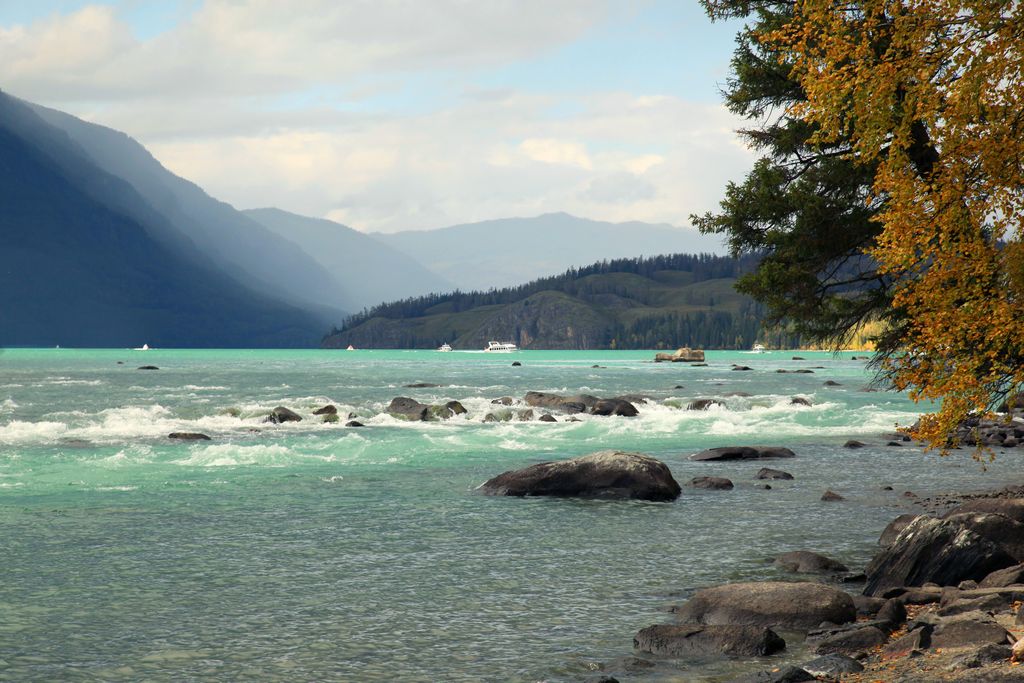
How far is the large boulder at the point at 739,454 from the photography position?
110 feet

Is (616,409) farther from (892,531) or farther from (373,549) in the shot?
(373,549)

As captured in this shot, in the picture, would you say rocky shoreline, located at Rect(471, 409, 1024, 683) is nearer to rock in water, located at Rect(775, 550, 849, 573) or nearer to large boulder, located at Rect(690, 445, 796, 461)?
rock in water, located at Rect(775, 550, 849, 573)

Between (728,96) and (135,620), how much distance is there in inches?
1013

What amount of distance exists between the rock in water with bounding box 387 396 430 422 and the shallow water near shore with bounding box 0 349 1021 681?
1106cm

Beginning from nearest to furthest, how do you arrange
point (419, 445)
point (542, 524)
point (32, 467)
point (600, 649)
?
point (600, 649), point (542, 524), point (32, 467), point (419, 445)

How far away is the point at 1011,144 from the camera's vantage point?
1508 centimetres

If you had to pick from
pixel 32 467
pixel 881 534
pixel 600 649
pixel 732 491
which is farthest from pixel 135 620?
pixel 32 467

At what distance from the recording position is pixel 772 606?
43.4 ft

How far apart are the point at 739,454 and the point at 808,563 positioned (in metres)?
17.8

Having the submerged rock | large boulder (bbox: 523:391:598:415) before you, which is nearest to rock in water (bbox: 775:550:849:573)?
large boulder (bbox: 523:391:598:415)

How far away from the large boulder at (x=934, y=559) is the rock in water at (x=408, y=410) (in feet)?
123

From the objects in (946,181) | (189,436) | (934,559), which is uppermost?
(946,181)

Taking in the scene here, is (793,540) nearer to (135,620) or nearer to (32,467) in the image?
(135,620)

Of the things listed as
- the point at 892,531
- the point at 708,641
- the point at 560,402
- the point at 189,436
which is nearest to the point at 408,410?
the point at 560,402
